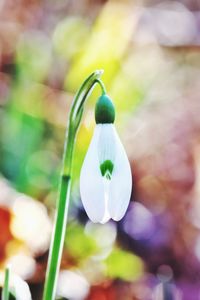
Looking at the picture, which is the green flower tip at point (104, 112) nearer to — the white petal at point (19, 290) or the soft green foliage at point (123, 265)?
the white petal at point (19, 290)

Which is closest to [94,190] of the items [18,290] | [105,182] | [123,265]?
[105,182]

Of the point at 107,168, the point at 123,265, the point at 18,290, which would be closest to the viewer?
the point at 107,168

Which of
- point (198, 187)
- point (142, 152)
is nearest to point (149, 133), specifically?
point (142, 152)

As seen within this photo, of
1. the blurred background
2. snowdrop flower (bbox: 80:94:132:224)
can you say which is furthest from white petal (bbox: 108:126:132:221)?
the blurred background

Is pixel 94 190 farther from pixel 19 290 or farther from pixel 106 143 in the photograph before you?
pixel 19 290

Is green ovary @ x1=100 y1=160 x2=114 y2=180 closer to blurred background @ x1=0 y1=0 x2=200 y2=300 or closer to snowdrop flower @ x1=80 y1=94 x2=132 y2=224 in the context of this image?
snowdrop flower @ x1=80 y1=94 x2=132 y2=224

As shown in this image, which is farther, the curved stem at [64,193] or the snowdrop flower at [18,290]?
the snowdrop flower at [18,290]

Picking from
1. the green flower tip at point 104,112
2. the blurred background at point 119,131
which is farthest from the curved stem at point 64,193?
the blurred background at point 119,131

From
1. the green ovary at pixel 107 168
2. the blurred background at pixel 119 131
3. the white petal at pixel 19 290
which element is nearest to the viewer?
the green ovary at pixel 107 168
